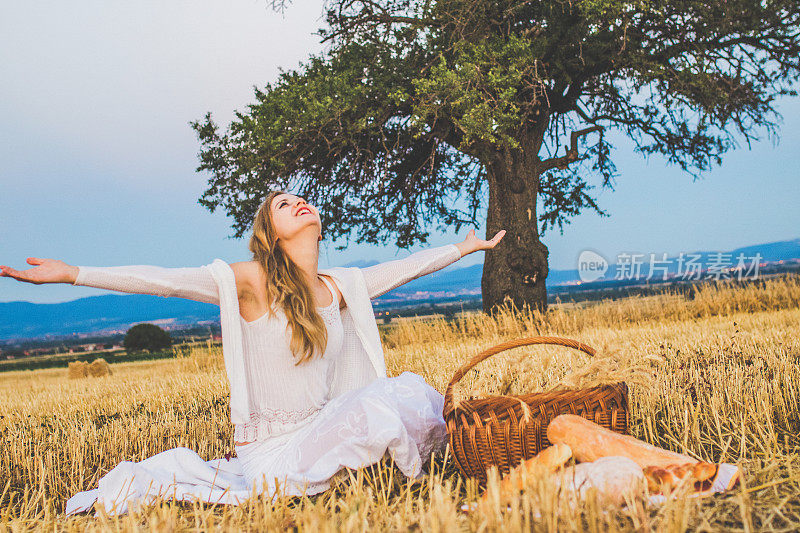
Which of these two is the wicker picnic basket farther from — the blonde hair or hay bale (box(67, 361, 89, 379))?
hay bale (box(67, 361, 89, 379))

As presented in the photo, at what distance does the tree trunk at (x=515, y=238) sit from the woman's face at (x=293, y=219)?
26.8 feet

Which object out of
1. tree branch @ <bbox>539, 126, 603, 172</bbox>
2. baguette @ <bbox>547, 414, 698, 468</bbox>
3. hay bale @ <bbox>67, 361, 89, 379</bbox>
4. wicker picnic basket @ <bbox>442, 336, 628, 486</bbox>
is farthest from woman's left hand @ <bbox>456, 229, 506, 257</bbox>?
hay bale @ <bbox>67, 361, 89, 379</bbox>

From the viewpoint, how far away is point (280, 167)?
11.8 metres

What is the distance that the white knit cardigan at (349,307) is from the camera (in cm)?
333

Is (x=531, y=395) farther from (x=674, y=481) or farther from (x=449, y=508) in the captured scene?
(x=449, y=508)

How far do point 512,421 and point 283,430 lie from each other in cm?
148

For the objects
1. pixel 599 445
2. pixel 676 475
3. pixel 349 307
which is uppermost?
pixel 349 307

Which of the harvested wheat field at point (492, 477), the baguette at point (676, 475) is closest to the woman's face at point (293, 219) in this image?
the harvested wheat field at point (492, 477)

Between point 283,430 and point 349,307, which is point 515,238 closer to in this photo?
point 349,307

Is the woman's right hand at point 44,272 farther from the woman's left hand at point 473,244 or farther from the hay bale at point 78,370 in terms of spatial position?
the hay bale at point 78,370

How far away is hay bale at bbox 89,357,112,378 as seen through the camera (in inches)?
544

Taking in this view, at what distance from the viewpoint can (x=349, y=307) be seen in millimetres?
3975

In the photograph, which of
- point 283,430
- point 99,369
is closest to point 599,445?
point 283,430

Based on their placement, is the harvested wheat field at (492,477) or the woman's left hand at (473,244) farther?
the woman's left hand at (473,244)
